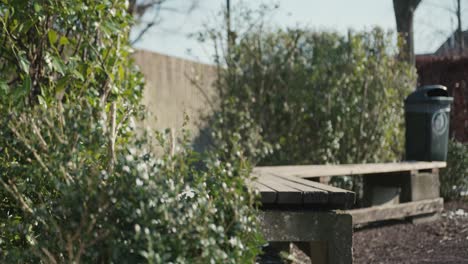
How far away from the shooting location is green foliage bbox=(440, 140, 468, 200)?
870 centimetres

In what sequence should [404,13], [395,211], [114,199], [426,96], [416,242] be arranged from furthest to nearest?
1. [404,13]
2. [426,96]
3. [395,211]
4. [416,242]
5. [114,199]

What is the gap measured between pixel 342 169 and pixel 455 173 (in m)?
3.15

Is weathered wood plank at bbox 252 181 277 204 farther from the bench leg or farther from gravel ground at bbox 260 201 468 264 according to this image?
gravel ground at bbox 260 201 468 264

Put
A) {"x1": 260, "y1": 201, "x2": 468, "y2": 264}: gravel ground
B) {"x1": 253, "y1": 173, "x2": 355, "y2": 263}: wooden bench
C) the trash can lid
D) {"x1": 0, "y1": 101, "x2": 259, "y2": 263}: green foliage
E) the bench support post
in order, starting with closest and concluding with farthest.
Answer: {"x1": 0, "y1": 101, "x2": 259, "y2": 263}: green foliage, {"x1": 253, "y1": 173, "x2": 355, "y2": 263}: wooden bench, {"x1": 260, "y1": 201, "x2": 468, "y2": 264}: gravel ground, the bench support post, the trash can lid

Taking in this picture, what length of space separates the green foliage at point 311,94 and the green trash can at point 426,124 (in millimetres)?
355

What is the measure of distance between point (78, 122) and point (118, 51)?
164 centimetres

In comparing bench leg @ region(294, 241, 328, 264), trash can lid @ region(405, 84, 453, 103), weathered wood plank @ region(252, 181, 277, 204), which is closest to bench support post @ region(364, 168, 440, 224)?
trash can lid @ region(405, 84, 453, 103)

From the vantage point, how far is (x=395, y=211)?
271 inches

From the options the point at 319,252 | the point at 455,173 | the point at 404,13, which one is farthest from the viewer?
the point at 404,13

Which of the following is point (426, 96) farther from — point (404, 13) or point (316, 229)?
point (316, 229)

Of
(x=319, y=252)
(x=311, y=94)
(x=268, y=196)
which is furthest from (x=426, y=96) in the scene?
(x=268, y=196)

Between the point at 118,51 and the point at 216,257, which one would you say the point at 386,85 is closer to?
the point at 118,51

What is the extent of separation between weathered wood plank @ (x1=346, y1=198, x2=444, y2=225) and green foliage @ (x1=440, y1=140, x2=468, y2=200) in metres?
1.28

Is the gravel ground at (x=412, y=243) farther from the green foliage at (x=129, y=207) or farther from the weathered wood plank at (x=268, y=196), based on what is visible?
the green foliage at (x=129, y=207)
